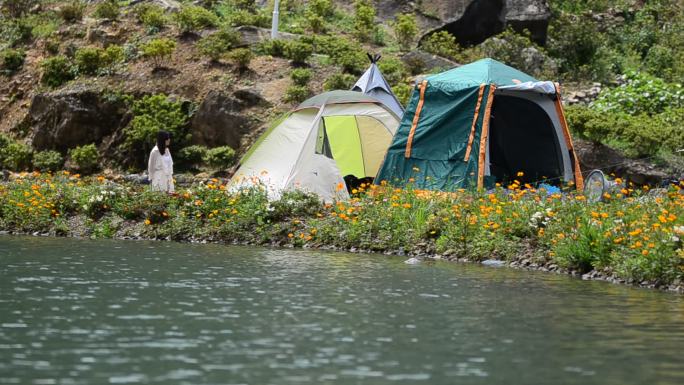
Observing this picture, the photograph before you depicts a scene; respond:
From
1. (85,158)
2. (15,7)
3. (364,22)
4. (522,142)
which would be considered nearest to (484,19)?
(364,22)

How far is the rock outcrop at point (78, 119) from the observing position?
2656 centimetres

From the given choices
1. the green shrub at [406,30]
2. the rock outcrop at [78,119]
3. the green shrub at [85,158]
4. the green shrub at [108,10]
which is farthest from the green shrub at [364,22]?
the green shrub at [85,158]

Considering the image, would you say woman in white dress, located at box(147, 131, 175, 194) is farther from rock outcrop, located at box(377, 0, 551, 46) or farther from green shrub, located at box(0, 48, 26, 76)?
rock outcrop, located at box(377, 0, 551, 46)

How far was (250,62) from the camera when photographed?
27.5 meters

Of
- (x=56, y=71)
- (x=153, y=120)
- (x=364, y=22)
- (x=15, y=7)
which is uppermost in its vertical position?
(x=15, y=7)

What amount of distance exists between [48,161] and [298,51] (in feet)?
21.9

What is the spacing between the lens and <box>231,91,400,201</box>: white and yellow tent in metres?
19.0

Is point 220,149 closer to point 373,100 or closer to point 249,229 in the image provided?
point 373,100

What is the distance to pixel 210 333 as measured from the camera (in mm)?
9062

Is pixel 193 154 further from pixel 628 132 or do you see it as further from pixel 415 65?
pixel 628 132

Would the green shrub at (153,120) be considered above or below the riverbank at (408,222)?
above

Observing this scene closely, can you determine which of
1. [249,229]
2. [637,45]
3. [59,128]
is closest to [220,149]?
[59,128]

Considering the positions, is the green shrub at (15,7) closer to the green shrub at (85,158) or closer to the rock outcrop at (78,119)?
the rock outcrop at (78,119)

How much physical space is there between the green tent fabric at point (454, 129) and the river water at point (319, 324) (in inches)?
195
